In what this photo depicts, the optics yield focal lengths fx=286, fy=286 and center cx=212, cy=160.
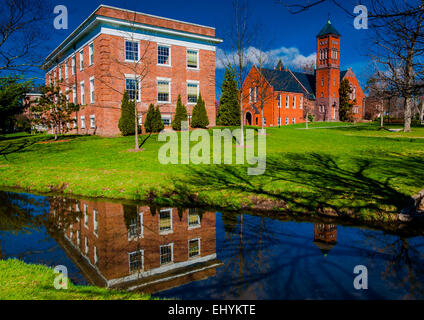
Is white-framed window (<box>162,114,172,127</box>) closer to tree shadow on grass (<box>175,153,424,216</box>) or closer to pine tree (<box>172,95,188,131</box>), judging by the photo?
pine tree (<box>172,95,188,131</box>)

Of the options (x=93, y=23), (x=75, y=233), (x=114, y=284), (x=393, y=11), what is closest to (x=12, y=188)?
(x=75, y=233)

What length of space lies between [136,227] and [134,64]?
22.4 m

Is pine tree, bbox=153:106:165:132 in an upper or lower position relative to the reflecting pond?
upper

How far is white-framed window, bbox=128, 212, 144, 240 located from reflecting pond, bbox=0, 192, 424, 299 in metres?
0.03

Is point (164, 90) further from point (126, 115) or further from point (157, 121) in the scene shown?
point (126, 115)

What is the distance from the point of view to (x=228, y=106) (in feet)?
130

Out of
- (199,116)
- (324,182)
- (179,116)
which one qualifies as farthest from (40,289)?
(199,116)

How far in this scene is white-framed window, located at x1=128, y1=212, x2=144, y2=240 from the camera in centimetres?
739

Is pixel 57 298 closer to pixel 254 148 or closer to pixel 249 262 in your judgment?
pixel 249 262

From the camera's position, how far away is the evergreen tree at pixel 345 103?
55.5 metres

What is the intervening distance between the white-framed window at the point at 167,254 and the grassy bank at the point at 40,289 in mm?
1481

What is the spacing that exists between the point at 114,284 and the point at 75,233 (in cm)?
328

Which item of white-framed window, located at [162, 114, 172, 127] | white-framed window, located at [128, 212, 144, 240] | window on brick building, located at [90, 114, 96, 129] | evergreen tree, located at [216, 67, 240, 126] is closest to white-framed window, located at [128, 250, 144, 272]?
white-framed window, located at [128, 212, 144, 240]

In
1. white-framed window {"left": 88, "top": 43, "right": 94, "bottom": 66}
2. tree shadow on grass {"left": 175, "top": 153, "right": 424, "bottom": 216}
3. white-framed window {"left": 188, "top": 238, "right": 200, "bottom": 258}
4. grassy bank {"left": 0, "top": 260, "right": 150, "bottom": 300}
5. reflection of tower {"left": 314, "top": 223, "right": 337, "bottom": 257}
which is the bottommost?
white-framed window {"left": 188, "top": 238, "right": 200, "bottom": 258}
